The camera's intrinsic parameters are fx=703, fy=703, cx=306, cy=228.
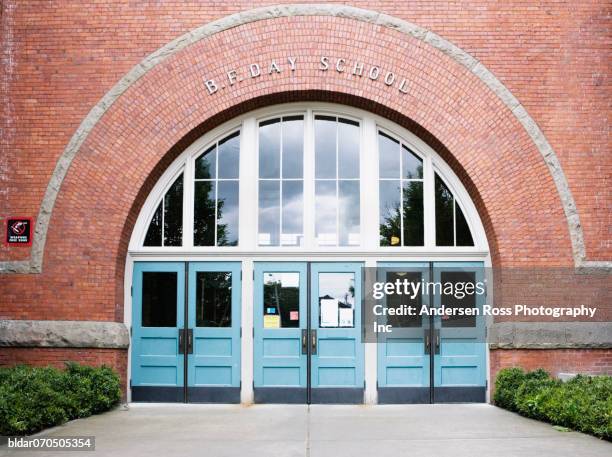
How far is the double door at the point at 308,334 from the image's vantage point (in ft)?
39.2

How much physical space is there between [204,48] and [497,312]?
263 inches

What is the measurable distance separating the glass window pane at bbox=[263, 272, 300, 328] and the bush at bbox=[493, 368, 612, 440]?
3559 millimetres

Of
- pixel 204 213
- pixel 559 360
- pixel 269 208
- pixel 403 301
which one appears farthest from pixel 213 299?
pixel 559 360

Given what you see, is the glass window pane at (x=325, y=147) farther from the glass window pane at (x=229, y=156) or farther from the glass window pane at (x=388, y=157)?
the glass window pane at (x=229, y=156)

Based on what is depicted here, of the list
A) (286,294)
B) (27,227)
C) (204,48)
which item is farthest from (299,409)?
(204,48)

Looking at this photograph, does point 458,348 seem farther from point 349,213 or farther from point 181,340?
point 181,340

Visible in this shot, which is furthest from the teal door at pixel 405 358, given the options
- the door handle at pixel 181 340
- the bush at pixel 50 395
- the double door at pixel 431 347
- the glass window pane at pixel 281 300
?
the bush at pixel 50 395

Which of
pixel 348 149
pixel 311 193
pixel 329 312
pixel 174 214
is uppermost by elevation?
pixel 348 149

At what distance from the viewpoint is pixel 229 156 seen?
1248 centimetres

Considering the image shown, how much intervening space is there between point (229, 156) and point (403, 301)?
3.97 m

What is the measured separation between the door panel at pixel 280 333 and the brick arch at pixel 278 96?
242 centimetres

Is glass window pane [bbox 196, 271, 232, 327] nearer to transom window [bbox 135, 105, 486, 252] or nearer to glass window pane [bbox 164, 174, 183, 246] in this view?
transom window [bbox 135, 105, 486, 252]

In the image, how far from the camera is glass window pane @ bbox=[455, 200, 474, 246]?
12.3 m

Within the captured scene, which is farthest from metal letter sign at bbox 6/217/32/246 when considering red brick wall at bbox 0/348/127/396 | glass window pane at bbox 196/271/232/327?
glass window pane at bbox 196/271/232/327
